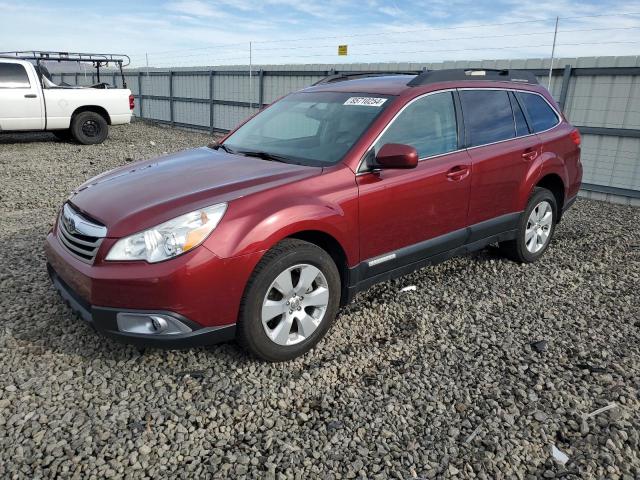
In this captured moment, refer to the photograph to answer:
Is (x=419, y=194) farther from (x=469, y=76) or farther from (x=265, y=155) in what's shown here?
Answer: (x=469, y=76)

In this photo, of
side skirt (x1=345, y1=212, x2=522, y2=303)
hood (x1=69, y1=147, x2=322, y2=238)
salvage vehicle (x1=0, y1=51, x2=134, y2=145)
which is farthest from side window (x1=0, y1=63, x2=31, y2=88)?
side skirt (x1=345, y1=212, x2=522, y2=303)

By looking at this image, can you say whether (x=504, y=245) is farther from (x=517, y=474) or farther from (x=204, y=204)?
(x=204, y=204)

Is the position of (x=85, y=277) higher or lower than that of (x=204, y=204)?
lower

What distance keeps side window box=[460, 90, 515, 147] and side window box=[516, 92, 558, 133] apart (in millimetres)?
316

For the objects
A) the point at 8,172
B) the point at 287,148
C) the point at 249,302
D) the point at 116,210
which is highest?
the point at 287,148

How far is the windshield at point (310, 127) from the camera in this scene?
3477 millimetres

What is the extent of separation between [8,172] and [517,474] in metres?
9.39

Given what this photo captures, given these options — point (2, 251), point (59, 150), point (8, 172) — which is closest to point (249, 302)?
point (2, 251)

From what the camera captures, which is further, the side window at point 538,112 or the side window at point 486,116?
the side window at point 538,112

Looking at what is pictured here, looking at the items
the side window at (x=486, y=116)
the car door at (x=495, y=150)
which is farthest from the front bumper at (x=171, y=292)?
the side window at (x=486, y=116)

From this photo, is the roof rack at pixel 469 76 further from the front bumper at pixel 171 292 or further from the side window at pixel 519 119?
the front bumper at pixel 171 292

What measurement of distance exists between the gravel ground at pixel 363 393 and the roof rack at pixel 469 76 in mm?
1709

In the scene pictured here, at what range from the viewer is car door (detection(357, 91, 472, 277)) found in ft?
11.0

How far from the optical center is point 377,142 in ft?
11.1
